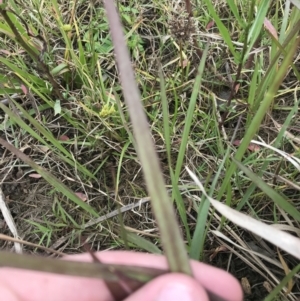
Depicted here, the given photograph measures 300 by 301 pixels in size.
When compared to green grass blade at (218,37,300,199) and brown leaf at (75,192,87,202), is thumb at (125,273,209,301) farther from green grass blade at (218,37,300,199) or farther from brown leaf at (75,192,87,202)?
brown leaf at (75,192,87,202)

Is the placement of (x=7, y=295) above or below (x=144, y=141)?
below

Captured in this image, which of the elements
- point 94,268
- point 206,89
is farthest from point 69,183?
point 94,268

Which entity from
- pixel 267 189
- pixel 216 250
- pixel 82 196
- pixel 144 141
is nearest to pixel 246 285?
pixel 216 250

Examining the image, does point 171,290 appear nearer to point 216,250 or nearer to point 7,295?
point 7,295

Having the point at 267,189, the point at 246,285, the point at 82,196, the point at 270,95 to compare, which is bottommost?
the point at 246,285

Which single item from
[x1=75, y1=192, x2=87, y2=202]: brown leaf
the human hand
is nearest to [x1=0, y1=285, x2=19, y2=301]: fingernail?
the human hand

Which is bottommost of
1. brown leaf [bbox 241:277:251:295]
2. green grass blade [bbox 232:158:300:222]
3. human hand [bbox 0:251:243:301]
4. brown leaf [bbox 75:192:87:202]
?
brown leaf [bbox 241:277:251:295]

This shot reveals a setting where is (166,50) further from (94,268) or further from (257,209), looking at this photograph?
(94,268)
